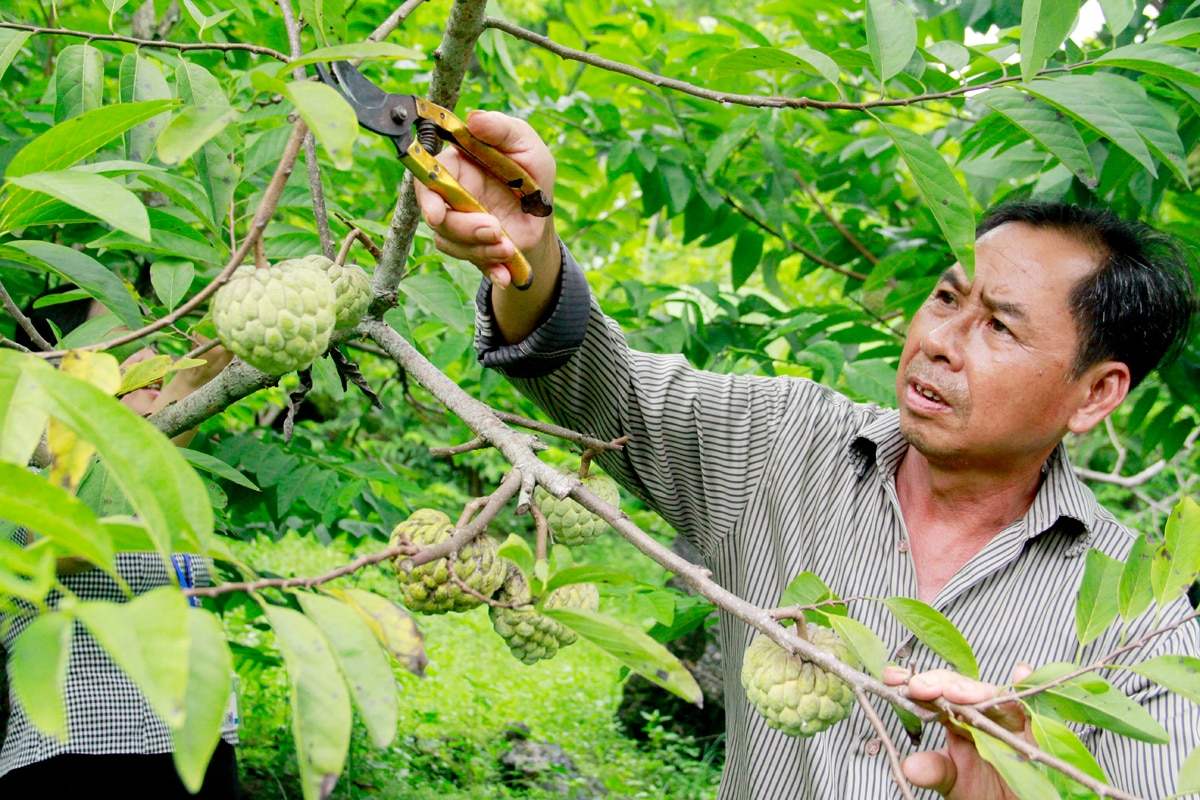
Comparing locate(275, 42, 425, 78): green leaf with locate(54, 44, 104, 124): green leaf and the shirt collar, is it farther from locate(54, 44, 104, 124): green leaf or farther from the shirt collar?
the shirt collar

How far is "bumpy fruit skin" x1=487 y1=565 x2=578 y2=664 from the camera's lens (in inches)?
38.9

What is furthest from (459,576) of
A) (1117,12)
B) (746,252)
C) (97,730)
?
(746,252)

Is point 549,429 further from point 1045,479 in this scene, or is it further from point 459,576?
point 1045,479

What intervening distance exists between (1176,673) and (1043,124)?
62 centimetres

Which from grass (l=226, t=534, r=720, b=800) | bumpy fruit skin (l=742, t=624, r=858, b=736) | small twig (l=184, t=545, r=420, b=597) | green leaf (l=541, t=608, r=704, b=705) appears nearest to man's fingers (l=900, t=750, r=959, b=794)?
bumpy fruit skin (l=742, t=624, r=858, b=736)

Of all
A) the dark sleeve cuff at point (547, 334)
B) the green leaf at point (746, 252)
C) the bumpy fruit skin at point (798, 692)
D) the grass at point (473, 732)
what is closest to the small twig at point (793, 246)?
the green leaf at point (746, 252)

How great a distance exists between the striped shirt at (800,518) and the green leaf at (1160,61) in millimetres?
777

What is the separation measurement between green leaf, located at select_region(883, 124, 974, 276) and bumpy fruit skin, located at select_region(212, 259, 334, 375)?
1.93 ft

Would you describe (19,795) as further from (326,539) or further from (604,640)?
(604,640)

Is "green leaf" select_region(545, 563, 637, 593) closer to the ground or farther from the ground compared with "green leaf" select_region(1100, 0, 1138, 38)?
closer to the ground

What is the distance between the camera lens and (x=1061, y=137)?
1.17 metres

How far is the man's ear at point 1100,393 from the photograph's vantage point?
→ 180 centimetres

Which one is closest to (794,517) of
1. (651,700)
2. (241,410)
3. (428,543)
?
(428,543)

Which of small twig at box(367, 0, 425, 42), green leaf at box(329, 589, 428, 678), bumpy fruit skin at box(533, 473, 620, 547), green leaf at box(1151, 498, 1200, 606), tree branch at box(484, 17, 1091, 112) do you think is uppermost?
A: small twig at box(367, 0, 425, 42)
